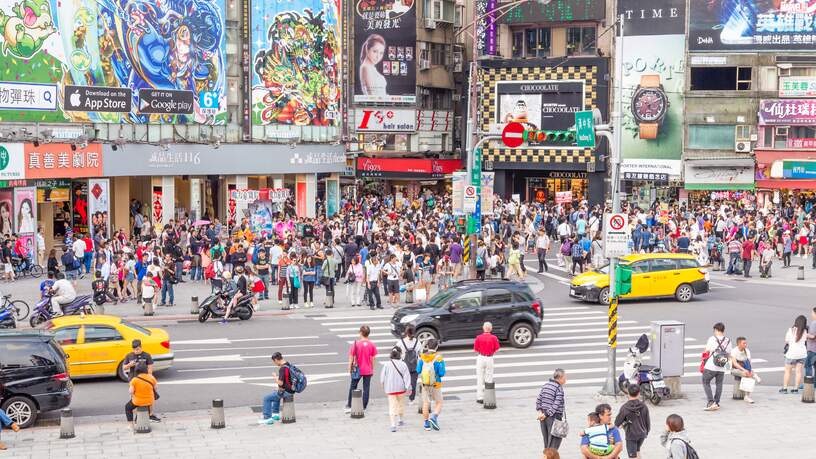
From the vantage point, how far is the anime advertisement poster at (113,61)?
48125mm

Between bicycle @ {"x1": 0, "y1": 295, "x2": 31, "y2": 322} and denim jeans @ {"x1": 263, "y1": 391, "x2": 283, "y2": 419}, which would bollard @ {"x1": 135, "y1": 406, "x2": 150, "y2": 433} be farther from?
bicycle @ {"x1": 0, "y1": 295, "x2": 31, "y2": 322}

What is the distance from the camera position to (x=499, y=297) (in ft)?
88.9

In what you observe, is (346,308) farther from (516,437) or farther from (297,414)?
(516,437)

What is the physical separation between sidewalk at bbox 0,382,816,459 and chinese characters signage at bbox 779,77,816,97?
44.1 m

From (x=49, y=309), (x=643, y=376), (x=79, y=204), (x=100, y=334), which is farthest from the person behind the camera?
(x=79, y=204)

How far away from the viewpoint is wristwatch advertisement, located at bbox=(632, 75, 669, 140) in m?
64.4

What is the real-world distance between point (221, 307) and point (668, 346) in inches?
558

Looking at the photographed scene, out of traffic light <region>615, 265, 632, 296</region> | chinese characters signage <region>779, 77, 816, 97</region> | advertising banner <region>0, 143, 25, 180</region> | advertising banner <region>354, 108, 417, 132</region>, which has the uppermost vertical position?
chinese characters signage <region>779, 77, 816, 97</region>

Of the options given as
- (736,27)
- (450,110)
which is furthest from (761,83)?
(450,110)

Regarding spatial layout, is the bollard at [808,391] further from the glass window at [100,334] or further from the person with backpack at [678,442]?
the glass window at [100,334]

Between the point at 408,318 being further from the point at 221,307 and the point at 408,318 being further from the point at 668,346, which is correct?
the point at 668,346

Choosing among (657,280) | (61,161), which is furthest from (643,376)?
(61,161)

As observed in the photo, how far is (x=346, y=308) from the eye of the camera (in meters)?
34.1

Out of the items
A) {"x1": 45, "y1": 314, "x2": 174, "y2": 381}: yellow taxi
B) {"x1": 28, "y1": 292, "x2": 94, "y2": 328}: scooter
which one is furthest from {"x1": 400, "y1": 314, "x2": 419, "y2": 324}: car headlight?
{"x1": 28, "y1": 292, "x2": 94, "y2": 328}: scooter
